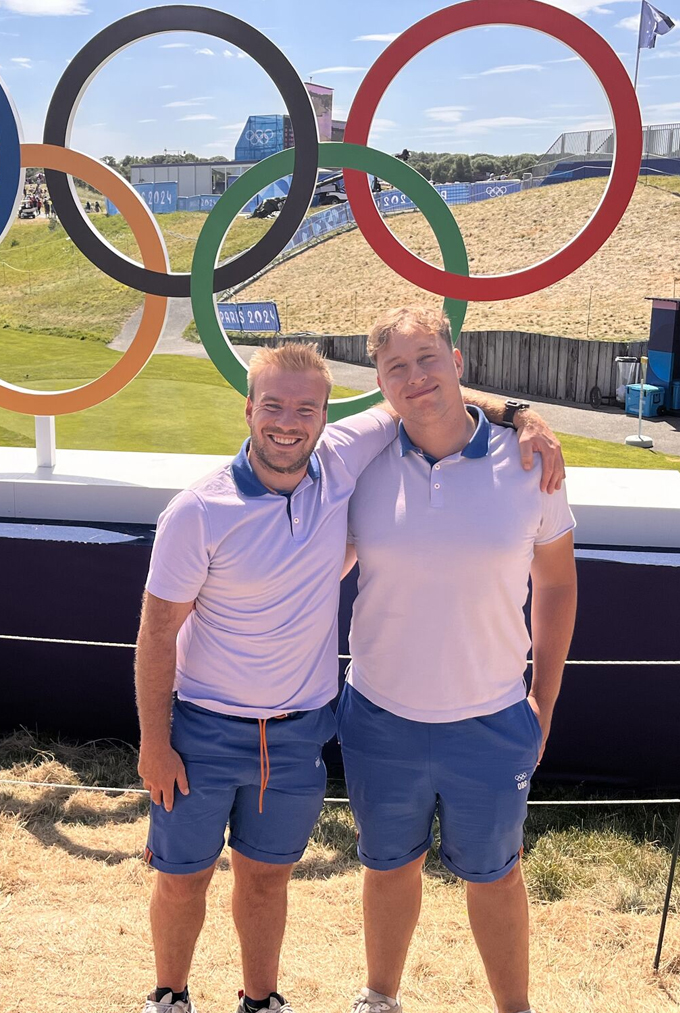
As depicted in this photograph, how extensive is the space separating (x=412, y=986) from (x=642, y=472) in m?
2.91

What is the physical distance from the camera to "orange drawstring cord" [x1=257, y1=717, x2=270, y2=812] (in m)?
2.30

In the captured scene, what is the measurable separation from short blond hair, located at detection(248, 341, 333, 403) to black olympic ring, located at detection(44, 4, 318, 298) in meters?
2.34

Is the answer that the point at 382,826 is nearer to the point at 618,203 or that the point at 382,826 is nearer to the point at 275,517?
the point at 275,517

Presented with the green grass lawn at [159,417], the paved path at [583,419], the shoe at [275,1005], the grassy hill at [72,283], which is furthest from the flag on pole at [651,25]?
the grassy hill at [72,283]

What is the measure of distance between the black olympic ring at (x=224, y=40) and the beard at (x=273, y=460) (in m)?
2.48

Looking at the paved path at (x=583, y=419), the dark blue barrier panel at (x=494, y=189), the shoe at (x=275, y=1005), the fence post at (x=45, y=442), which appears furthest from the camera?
the dark blue barrier panel at (x=494, y=189)

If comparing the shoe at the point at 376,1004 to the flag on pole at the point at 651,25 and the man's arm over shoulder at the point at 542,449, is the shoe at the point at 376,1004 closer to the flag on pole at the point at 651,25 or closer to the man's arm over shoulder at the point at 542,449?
the man's arm over shoulder at the point at 542,449

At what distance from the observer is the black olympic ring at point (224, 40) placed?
4.54 metres

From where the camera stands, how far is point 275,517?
2.25 metres

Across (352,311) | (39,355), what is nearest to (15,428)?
(39,355)

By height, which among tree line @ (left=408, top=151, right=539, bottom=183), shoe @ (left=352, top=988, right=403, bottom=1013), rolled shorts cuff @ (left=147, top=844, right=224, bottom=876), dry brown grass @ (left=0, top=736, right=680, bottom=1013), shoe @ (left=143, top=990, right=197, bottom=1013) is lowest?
dry brown grass @ (left=0, top=736, right=680, bottom=1013)

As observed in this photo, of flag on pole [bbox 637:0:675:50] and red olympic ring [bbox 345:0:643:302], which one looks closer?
red olympic ring [bbox 345:0:643:302]

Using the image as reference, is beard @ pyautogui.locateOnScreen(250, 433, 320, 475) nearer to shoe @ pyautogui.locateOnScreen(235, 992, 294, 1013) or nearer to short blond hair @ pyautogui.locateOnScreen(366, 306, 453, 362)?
short blond hair @ pyautogui.locateOnScreen(366, 306, 453, 362)

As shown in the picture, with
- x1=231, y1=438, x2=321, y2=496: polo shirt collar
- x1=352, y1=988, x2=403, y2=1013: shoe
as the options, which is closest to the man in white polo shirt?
x1=231, y1=438, x2=321, y2=496: polo shirt collar
